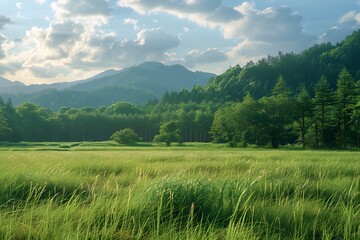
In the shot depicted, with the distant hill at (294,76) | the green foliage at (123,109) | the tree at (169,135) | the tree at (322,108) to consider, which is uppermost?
the distant hill at (294,76)

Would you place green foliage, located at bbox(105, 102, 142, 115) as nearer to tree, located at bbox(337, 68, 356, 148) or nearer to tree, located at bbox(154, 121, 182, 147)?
tree, located at bbox(154, 121, 182, 147)

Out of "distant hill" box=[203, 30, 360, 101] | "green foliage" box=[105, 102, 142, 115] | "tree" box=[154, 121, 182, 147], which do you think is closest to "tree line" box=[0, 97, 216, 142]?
"tree" box=[154, 121, 182, 147]

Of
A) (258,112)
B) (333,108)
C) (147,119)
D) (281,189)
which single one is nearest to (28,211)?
(281,189)

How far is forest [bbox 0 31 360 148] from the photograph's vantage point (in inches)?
2837

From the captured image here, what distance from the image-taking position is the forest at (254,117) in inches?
2837

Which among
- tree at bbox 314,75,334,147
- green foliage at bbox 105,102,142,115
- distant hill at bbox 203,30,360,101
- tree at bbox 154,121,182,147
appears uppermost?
distant hill at bbox 203,30,360,101

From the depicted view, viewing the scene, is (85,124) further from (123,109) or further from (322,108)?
(322,108)

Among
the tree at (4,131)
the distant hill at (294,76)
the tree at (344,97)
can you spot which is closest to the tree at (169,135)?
the tree at (344,97)

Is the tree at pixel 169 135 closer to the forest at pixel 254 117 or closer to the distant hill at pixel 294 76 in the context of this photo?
the forest at pixel 254 117

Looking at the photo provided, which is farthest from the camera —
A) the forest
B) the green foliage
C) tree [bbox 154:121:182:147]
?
the green foliage

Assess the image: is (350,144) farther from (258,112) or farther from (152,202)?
(152,202)

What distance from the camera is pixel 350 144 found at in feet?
256

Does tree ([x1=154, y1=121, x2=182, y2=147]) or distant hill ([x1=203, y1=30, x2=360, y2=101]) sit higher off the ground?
distant hill ([x1=203, y1=30, x2=360, y2=101])

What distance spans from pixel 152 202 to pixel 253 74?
641ft
